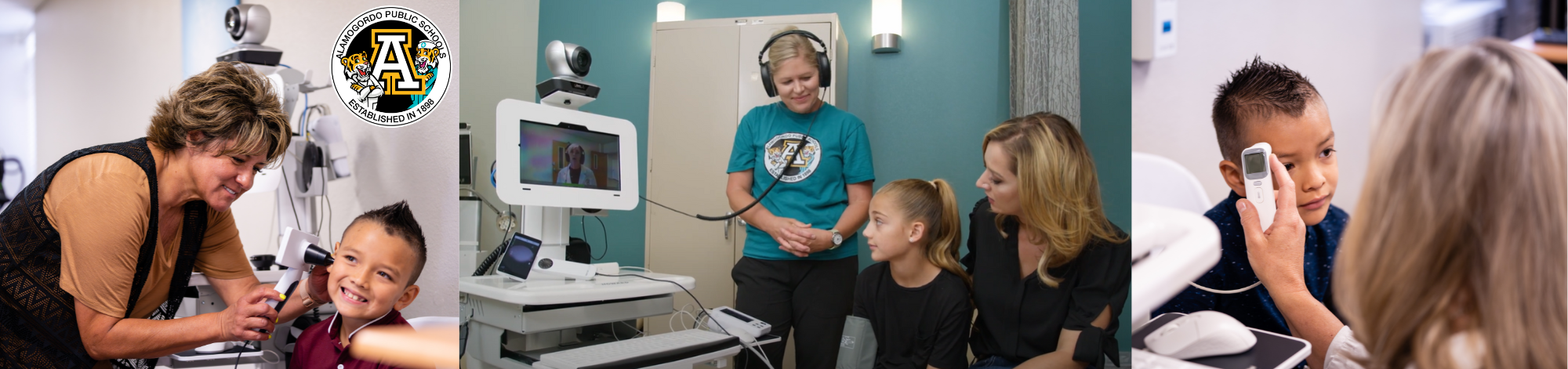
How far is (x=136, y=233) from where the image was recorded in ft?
5.17

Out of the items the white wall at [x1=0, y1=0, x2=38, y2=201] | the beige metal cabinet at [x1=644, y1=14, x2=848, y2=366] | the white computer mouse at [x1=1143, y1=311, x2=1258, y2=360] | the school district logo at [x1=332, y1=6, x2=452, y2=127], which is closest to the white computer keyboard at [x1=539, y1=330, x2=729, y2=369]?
the beige metal cabinet at [x1=644, y1=14, x2=848, y2=366]

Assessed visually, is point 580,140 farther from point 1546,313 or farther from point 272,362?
point 272,362

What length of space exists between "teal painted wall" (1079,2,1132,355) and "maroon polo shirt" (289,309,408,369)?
5.21 ft

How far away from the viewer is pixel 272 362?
6.66ft

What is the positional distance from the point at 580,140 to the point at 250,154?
1.01m

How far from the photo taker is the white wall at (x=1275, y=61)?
0.75 m

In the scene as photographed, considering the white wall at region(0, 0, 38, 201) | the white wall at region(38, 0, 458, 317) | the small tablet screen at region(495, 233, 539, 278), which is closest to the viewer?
the small tablet screen at region(495, 233, 539, 278)

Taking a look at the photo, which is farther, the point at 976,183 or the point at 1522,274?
the point at 976,183

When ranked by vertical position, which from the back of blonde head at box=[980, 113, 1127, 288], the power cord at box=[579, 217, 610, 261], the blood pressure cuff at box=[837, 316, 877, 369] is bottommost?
the blood pressure cuff at box=[837, 316, 877, 369]

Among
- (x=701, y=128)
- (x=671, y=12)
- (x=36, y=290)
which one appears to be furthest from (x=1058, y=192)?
(x=36, y=290)

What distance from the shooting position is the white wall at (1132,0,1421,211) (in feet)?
2.48

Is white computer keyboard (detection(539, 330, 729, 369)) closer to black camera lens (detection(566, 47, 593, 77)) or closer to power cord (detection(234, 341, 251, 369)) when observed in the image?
black camera lens (detection(566, 47, 593, 77))

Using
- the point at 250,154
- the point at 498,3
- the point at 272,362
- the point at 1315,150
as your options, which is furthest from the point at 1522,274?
the point at 272,362

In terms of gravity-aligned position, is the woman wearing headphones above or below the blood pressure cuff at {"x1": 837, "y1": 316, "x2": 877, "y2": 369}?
above
